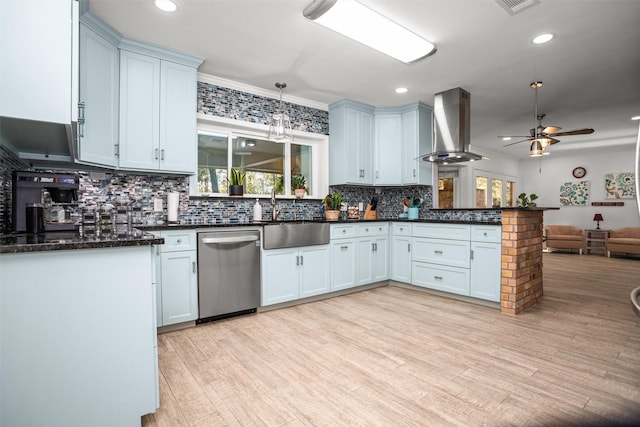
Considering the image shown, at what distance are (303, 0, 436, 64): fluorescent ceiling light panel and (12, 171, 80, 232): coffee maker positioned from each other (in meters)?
2.08

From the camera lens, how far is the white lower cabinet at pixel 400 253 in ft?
13.9

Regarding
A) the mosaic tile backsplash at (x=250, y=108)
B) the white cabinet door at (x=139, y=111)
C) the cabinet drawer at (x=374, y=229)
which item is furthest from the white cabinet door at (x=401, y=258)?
the white cabinet door at (x=139, y=111)

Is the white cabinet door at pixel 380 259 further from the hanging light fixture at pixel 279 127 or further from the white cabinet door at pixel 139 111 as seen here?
the white cabinet door at pixel 139 111

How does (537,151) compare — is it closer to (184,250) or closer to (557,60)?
(557,60)

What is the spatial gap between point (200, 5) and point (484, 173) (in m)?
7.82

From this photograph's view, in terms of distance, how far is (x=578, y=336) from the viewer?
2652 mm

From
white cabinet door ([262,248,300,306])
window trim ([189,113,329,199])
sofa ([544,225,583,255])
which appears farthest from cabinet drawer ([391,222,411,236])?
sofa ([544,225,583,255])

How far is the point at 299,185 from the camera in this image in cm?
427

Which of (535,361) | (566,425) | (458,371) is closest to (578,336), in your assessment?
(535,361)

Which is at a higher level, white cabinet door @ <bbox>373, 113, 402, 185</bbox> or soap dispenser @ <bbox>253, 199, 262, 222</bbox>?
white cabinet door @ <bbox>373, 113, 402, 185</bbox>

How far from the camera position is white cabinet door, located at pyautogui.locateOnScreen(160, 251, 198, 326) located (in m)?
2.74

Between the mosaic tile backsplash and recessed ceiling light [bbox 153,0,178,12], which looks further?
the mosaic tile backsplash

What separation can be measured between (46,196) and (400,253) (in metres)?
3.65

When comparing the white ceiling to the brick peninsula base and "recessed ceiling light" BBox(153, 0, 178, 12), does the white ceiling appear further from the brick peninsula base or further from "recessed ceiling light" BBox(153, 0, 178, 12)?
the brick peninsula base
